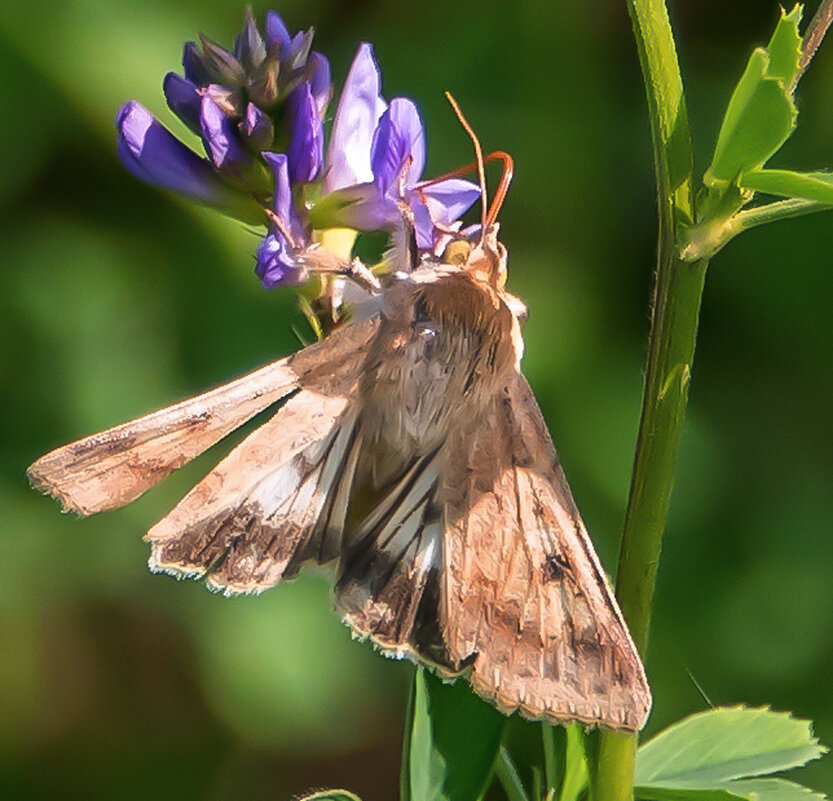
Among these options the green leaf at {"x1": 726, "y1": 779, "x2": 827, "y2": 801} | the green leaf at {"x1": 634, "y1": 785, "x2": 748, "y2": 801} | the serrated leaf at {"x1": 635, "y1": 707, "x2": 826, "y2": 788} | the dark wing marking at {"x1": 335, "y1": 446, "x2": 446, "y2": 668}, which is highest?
the dark wing marking at {"x1": 335, "y1": 446, "x2": 446, "y2": 668}

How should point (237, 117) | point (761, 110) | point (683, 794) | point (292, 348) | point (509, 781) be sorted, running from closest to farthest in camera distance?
point (761, 110)
point (683, 794)
point (509, 781)
point (237, 117)
point (292, 348)

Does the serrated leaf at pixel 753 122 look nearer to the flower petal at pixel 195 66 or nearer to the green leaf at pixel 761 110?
the green leaf at pixel 761 110

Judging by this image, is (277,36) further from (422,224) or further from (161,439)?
(161,439)

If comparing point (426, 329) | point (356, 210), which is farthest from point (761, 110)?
point (356, 210)

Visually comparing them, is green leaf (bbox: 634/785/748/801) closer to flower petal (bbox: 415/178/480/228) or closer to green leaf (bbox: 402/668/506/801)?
green leaf (bbox: 402/668/506/801)

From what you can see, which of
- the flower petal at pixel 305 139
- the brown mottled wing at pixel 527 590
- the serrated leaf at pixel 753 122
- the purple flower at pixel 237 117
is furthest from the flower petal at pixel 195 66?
the serrated leaf at pixel 753 122

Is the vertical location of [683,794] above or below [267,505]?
below

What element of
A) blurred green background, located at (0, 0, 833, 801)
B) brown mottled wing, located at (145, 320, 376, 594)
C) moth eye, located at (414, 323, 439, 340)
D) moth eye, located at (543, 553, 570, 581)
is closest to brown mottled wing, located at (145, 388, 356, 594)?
brown mottled wing, located at (145, 320, 376, 594)
